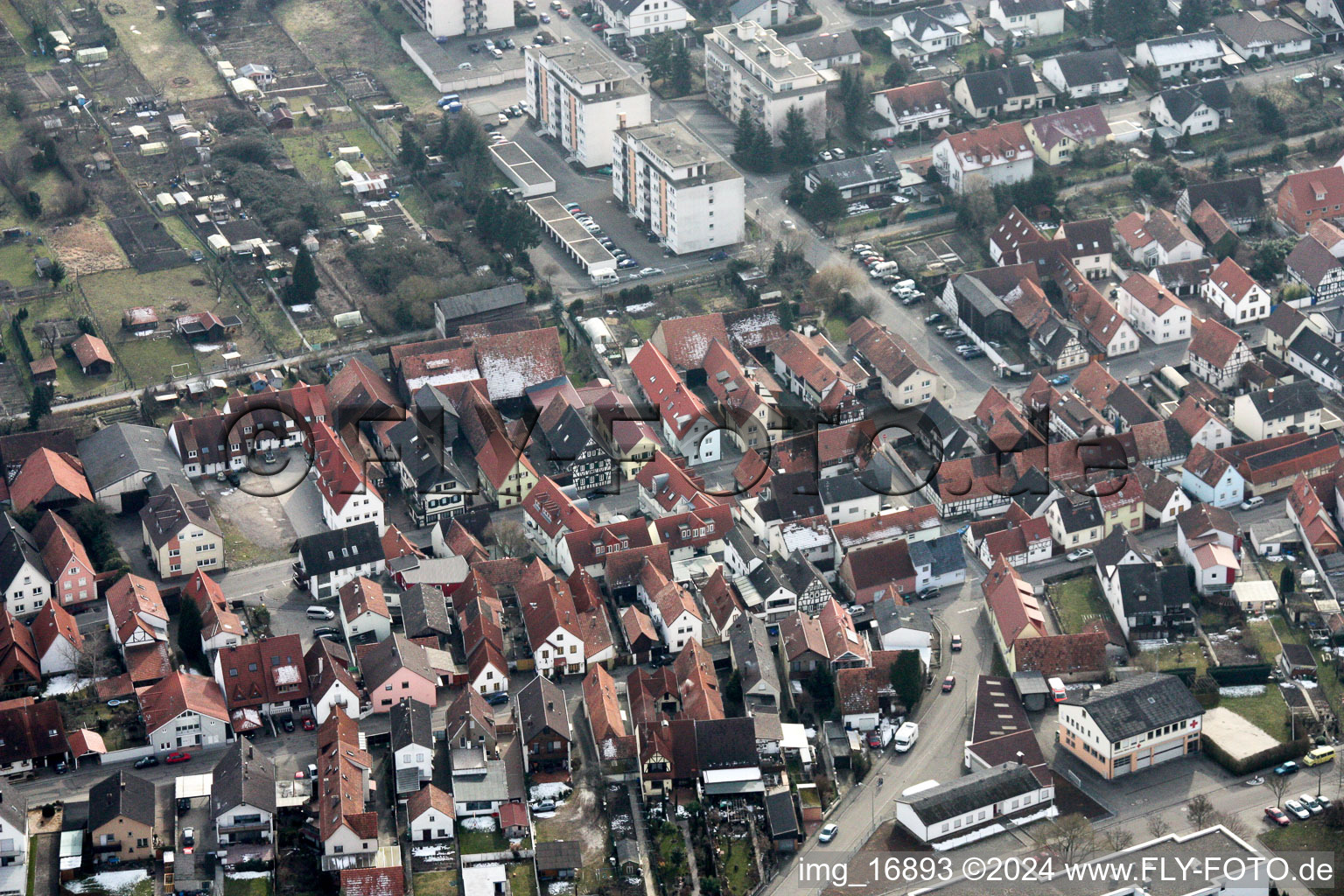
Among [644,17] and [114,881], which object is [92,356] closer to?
[114,881]

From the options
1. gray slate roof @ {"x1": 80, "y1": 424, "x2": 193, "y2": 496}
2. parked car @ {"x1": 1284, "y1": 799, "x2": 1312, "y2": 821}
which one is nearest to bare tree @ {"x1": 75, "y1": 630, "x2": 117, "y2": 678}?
gray slate roof @ {"x1": 80, "y1": 424, "x2": 193, "y2": 496}

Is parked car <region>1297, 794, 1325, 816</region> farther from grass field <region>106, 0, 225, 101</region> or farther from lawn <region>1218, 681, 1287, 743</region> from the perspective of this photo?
grass field <region>106, 0, 225, 101</region>

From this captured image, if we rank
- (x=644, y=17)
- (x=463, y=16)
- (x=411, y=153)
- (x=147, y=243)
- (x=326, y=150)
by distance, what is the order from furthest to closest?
1. (x=463, y=16)
2. (x=644, y=17)
3. (x=326, y=150)
4. (x=411, y=153)
5. (x=147, y=243)

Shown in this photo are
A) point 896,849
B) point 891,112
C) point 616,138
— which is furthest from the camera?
point 891,112

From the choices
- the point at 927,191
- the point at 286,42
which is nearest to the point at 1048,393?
the point at 927,191

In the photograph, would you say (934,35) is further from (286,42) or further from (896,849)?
(896,849)

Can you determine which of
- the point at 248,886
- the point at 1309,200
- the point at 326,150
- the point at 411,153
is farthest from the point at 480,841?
the point at 1309,200

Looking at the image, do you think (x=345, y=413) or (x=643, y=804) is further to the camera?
(x=345, y=413)
